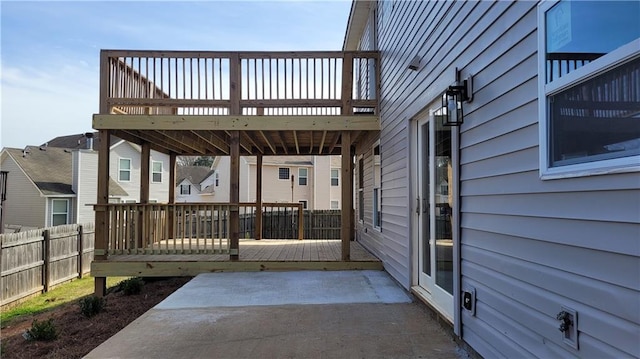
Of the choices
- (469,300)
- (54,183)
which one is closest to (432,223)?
(469,300)

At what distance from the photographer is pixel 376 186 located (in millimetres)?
7008

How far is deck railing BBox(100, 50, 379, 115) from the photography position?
20.6 ft

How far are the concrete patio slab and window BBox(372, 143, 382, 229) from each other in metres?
1.77

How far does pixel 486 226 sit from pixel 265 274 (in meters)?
4.00

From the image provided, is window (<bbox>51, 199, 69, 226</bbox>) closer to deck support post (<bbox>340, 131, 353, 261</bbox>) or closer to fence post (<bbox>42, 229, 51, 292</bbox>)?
fence post (<bbox>42, 229, 51, 292</bbox>)

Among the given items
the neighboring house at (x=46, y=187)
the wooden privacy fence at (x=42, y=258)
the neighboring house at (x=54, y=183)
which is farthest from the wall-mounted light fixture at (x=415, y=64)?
the neighboring house at (x=46, y=187)

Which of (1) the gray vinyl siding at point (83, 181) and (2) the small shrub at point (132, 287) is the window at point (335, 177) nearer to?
(1) the gray vinyl siding at point (83, 181)

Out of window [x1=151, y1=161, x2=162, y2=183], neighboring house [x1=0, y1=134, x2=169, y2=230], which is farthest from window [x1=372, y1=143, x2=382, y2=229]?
window [x1=151, y1=161, x2=162, y2=183]

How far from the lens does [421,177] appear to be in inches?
167

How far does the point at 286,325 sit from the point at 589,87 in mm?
2964

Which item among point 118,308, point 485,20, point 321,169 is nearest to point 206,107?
point 118,308

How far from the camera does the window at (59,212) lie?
54.1ft

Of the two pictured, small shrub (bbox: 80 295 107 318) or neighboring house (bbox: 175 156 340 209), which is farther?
neighboring house (bbox: 175 156 340 209)

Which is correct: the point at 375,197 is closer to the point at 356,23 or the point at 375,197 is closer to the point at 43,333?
the point at 356,23
